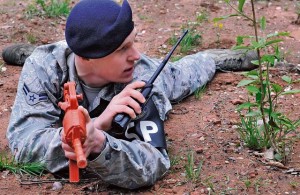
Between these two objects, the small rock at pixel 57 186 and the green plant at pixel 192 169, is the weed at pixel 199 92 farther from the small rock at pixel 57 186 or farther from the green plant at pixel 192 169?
the small rock at pixel 57 186

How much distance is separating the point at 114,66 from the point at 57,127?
44 centimetres

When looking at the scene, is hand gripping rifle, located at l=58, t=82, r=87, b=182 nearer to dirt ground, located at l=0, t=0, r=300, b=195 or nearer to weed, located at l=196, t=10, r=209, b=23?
dirt ground, located at l=0, t=0, r=300, b=195

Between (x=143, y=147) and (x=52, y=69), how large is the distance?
66 cm

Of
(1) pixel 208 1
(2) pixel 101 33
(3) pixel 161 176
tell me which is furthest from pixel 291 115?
(1) pixel 208 1

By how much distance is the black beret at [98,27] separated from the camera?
3.00m

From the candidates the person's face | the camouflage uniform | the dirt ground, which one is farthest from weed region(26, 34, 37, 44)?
the person's face

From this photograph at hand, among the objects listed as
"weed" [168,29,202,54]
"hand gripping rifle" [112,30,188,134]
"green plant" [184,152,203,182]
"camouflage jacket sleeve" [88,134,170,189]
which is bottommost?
"weed" [168,29,202,54]

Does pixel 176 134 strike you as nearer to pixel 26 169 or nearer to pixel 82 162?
pixel 26 169

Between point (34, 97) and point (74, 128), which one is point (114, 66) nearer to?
point (34, 97)

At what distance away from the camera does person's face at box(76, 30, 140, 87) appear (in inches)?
122

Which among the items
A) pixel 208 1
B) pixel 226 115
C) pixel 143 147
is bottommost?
pixel 208 1

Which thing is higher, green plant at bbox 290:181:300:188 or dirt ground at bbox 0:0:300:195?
green plant at bbox 290:181:300:188

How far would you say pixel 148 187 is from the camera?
3.05 metres

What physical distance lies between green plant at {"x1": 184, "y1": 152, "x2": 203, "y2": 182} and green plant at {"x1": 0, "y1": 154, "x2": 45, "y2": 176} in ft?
2.26
